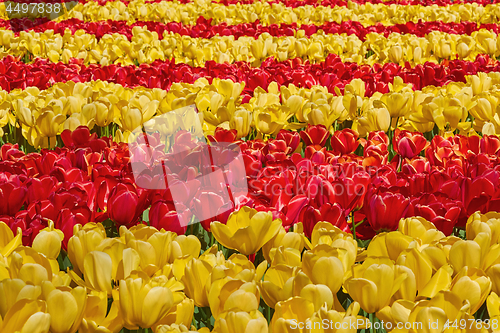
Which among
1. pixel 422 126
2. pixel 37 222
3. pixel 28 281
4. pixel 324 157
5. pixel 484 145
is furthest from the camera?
pixel 422 126

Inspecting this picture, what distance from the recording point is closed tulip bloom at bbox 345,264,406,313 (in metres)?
1.20

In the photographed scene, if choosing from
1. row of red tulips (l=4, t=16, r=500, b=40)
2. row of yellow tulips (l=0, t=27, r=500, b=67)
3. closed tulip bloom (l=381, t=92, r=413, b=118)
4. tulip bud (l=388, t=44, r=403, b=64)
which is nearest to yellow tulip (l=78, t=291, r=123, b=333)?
closed tulip bloom (l=381, t=92, r=413, b=118)

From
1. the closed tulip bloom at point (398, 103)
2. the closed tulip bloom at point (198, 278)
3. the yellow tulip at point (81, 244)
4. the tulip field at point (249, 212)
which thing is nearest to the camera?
the tulip field at point (249, 212)

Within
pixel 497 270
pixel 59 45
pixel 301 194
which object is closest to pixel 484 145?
pixel 301 194

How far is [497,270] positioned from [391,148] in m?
1.66

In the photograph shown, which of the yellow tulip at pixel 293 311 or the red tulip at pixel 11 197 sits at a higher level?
the yellow tulip at pixel 293 311

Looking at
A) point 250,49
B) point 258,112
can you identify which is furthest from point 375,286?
point 250,49

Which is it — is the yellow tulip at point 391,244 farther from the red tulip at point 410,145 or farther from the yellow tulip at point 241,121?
the yellow tulip at point 241,121

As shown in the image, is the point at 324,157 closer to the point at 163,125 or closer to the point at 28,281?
the point at 163,125

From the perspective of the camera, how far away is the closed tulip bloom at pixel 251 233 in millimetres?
1463

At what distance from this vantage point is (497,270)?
4.19ft

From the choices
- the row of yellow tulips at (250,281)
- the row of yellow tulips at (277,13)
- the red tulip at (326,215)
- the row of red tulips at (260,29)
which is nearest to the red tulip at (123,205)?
the row of yellow tulips at (250,281)

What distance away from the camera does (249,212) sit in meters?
1.55

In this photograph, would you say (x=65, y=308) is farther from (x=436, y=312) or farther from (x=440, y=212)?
(x=440, y=212)
